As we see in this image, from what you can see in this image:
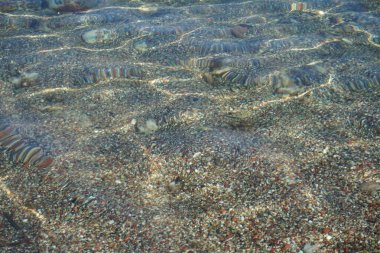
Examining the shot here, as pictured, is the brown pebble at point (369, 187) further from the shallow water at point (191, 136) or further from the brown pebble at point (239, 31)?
the brown pebble at point (239, 31)

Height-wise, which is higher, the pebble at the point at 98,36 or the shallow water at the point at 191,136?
the pebble at the point at 98,36

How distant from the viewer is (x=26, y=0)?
18.7 feet

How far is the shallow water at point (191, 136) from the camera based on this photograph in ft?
7.16

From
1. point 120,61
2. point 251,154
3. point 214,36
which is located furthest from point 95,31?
point 251,154

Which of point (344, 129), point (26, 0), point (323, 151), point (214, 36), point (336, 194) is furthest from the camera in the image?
point (26, 0)

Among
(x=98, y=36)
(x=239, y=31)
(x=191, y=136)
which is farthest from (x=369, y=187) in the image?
(x=98, y=36)

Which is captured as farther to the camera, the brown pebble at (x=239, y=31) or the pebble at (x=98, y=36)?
the brown pebble at (x=239, y=31)

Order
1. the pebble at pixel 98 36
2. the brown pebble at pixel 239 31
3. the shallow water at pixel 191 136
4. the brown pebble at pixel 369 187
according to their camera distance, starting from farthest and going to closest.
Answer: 1. the brown pebble at pixel 239 31
2. the pebble at pixel 98 36
3. the brown pebble at pixel 369 187
4. the shallow water at pixel 191 136

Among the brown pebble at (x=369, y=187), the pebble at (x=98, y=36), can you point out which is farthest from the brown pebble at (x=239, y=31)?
the brown pebble at (x=369, y=187)

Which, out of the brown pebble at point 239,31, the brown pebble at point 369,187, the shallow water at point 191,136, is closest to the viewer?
the shallow water at point 191,136

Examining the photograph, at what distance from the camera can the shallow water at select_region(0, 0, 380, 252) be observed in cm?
218

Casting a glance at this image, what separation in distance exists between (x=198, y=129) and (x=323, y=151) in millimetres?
1092

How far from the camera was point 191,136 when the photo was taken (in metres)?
2.92

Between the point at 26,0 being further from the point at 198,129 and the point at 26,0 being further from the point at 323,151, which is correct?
the point at 323,151
